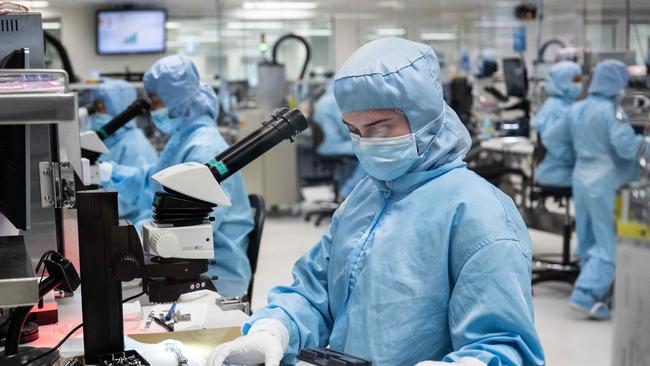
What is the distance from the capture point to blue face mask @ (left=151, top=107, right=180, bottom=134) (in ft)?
10.1

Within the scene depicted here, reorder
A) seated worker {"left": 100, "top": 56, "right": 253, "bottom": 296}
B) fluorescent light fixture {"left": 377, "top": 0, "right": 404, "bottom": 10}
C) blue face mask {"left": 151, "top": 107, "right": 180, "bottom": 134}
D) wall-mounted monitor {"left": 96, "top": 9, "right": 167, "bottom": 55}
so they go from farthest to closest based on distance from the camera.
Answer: fluorescent light fixture {"left": 377, "top": 0, "right": 404, "bottom": 10} → wall-mounted monitor {"left": 96, "top": 9, "right": 167, "bottom": 55} → blue face mask {"left": 151, "top": 107, "right": 180, "bottom": 134} → seated worker {"left": 100, "top": 56, "right": 253, "bottom": 296}

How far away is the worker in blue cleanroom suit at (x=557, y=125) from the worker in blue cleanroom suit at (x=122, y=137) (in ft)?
8.06

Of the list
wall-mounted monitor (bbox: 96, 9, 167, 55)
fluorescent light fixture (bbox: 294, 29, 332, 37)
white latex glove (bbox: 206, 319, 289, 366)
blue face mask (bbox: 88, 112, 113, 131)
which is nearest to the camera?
white latex glove (bbox: 206, 319, 289, 366)

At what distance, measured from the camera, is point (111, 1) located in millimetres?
8734

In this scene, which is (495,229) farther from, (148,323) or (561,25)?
(561,25)

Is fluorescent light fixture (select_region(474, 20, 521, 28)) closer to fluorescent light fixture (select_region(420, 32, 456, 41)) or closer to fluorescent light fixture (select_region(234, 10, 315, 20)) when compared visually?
fluorescent light fixture (select_region(420, 32, 456, 41))

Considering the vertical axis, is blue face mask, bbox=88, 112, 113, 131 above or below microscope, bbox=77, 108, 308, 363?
above

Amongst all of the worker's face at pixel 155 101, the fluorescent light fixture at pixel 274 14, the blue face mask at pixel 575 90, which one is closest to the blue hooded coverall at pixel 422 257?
the worker's face at pixel 155 101

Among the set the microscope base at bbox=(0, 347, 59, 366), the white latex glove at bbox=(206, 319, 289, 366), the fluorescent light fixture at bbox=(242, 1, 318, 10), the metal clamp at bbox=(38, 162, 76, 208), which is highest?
the fluorescent light fixture at bbox=(242, 1, 318, 10)

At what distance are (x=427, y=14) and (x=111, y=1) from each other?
381cm

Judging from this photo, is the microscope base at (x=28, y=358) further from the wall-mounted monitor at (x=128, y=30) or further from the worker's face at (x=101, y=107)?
the wall-mounted monitor at (x=128, y=30)

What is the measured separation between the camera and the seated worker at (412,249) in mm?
1295

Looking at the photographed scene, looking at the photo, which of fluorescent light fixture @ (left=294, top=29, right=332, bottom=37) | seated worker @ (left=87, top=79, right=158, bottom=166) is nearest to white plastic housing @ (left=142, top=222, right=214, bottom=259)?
seated worker @ (left=87, top=79, right=158, bottom=166)

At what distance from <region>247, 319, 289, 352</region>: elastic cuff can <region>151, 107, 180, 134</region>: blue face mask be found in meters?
1.72
